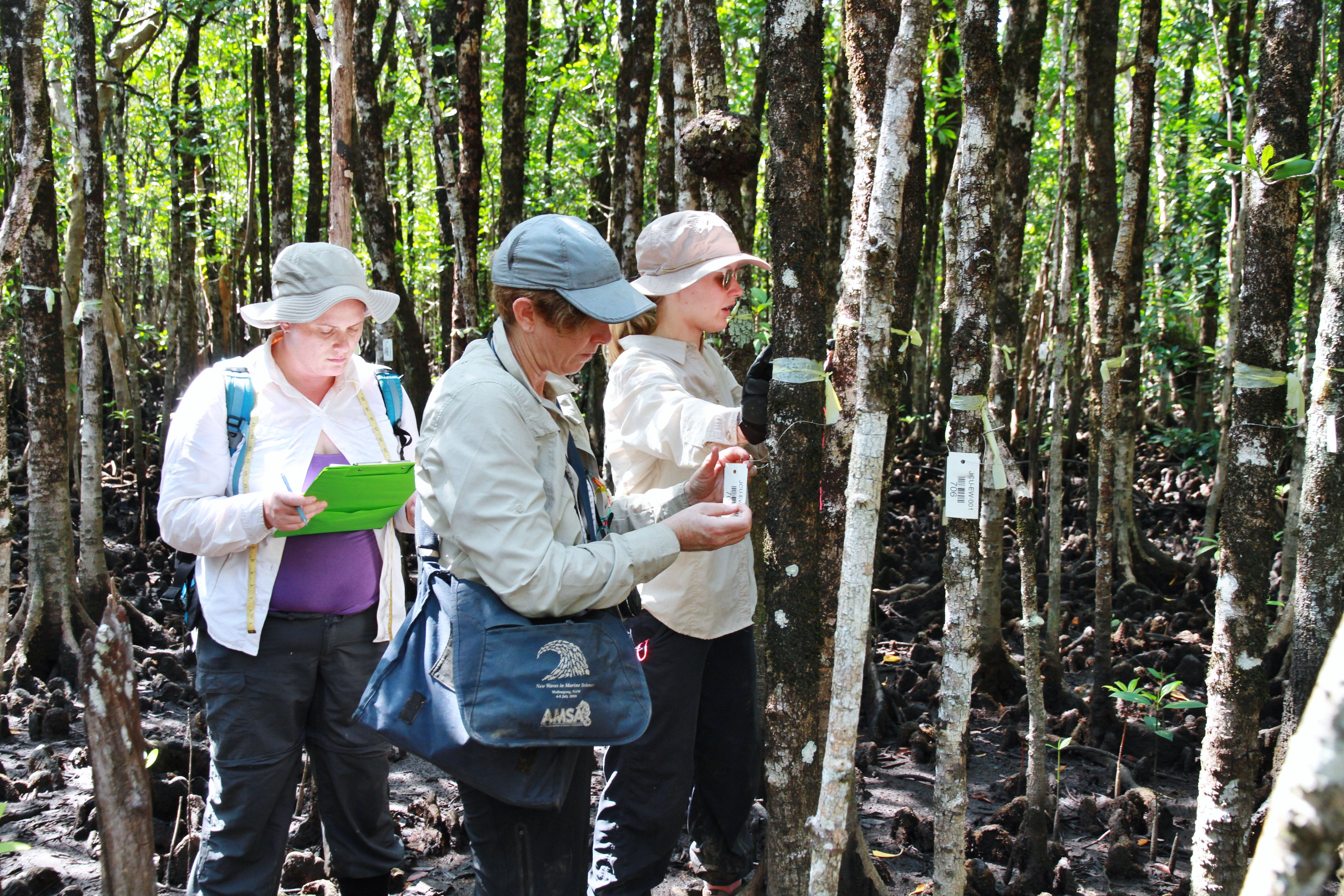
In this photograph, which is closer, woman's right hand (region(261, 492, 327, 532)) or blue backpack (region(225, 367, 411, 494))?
woman's right hand (region(261, 492, 327, 532))

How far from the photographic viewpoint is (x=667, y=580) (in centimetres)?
306

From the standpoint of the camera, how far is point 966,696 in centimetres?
257

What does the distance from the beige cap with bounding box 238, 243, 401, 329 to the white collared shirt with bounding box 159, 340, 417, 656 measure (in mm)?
124

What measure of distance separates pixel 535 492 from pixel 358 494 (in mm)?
1065

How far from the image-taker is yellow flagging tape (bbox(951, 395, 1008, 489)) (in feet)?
8.48

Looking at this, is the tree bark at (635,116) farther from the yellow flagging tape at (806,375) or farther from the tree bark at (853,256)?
the yellow flagging tape at (806,375)

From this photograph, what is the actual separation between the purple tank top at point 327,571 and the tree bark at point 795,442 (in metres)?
1.31

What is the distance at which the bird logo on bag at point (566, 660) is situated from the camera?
1.98m

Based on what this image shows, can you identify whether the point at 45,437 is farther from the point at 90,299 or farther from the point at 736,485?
the point at 736,485

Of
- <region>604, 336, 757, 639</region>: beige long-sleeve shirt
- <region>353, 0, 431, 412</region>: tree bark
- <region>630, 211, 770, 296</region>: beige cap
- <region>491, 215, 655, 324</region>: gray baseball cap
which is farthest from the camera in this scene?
<region>353, 0, 431, 412</region>: tree bark

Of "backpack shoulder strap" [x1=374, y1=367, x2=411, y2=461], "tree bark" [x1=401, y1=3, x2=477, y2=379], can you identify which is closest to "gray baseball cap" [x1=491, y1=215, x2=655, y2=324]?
"backpack shoulder strap" [x1=374, y1=367, x2=411, y2=461]

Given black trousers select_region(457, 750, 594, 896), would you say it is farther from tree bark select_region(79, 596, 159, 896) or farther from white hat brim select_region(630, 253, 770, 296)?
white hat brim select_region(630, 253, 770, 296)

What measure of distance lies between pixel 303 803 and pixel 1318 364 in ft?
14.4

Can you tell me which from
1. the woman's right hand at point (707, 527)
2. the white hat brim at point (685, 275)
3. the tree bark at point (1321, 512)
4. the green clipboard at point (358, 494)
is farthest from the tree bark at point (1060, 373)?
the green clipboard at point (358, 494)
